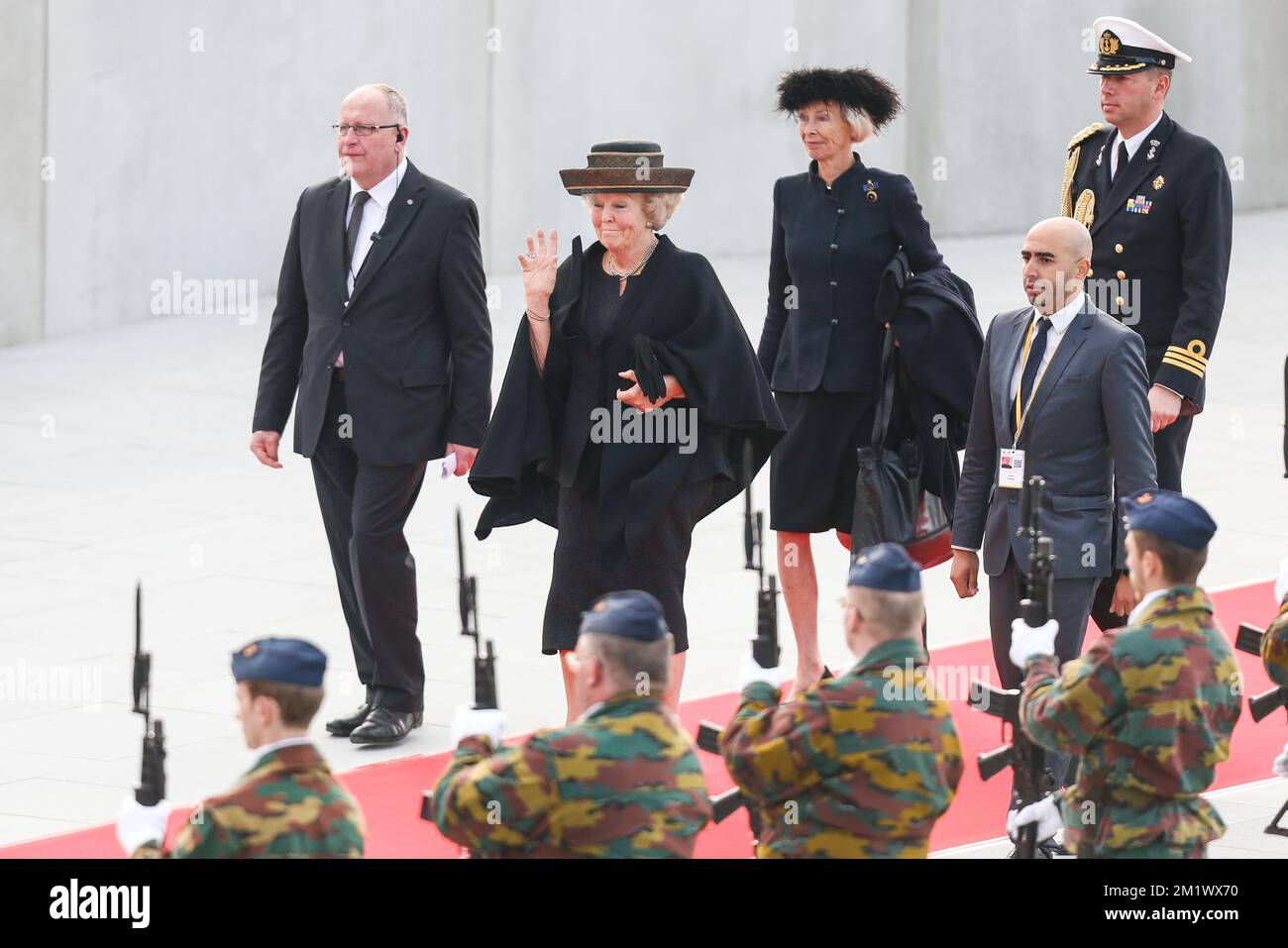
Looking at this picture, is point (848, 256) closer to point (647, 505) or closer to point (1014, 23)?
point (647, 505)

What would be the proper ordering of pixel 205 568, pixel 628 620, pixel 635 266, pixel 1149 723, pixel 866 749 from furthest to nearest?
pixel 205 568 → pixel 635 266 → pixel 1149 723 → pixel 866 749 → pixel 628 620

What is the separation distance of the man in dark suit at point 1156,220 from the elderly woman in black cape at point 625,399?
5.54ft

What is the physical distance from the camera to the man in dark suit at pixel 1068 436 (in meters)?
6.52

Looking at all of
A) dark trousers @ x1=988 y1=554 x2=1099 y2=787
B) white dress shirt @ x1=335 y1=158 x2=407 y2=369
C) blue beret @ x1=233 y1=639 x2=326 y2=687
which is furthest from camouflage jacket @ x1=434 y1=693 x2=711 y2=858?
white dress shirt @ x1=335 y1=158 x2=407 y2=369

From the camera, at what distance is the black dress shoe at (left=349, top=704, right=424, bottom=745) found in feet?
24.7

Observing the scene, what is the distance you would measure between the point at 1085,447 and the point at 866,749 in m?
2.11

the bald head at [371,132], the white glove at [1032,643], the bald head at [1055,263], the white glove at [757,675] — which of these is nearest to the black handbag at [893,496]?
the bald head at [1055,263]

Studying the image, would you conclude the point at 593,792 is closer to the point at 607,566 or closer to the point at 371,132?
the point at 607,566

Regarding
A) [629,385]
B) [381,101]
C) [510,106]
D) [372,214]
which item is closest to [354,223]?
[372,214]

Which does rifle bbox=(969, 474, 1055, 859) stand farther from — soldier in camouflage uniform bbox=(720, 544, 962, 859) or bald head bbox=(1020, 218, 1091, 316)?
bald head bbox=(1020, 218, 1091, 316)

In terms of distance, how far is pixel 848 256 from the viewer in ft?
25.8

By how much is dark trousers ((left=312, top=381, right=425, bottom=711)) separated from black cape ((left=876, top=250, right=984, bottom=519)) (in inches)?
66.2

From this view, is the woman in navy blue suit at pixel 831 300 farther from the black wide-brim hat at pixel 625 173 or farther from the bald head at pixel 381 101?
the bald head at pixel 381 101

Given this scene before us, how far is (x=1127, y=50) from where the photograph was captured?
25.5ft
